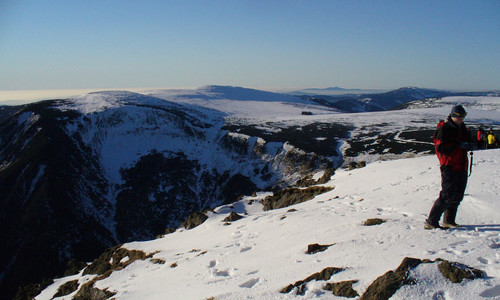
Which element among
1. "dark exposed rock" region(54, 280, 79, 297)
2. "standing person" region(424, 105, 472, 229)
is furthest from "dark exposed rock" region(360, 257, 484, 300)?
"dark exposed rock" region(54, 280, 79, 297)

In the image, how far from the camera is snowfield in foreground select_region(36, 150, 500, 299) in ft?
21.8

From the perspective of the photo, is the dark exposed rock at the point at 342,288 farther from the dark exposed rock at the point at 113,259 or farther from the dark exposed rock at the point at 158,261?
the dark exposed rock at the point at 113,259

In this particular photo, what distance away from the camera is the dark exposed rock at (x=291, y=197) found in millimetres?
20453

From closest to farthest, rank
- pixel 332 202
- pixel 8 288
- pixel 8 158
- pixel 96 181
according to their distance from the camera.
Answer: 1. pixel 332 202
2. pixel 8 288
3. pixel 96 181
4. pixel 8 158

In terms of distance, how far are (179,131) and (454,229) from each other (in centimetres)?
6831

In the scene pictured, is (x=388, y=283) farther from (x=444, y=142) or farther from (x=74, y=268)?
(x=74, y=268)

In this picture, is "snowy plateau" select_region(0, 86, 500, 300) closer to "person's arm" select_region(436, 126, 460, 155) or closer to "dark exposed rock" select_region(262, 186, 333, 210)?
"dark exposed rock" select_region(262, 186, 333, 210)

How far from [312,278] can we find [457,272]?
2806mm

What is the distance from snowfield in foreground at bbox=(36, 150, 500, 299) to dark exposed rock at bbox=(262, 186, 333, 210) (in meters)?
3.70

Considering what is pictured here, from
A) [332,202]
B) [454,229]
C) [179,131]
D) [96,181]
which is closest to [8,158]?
[96,181]

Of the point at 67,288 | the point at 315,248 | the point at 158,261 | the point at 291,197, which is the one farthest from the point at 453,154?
the point at 67,288

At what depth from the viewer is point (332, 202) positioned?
50.5 ft

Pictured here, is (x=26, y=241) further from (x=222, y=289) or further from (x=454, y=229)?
(x=454, y=229)

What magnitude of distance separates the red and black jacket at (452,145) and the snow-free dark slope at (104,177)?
3851 centimetres
